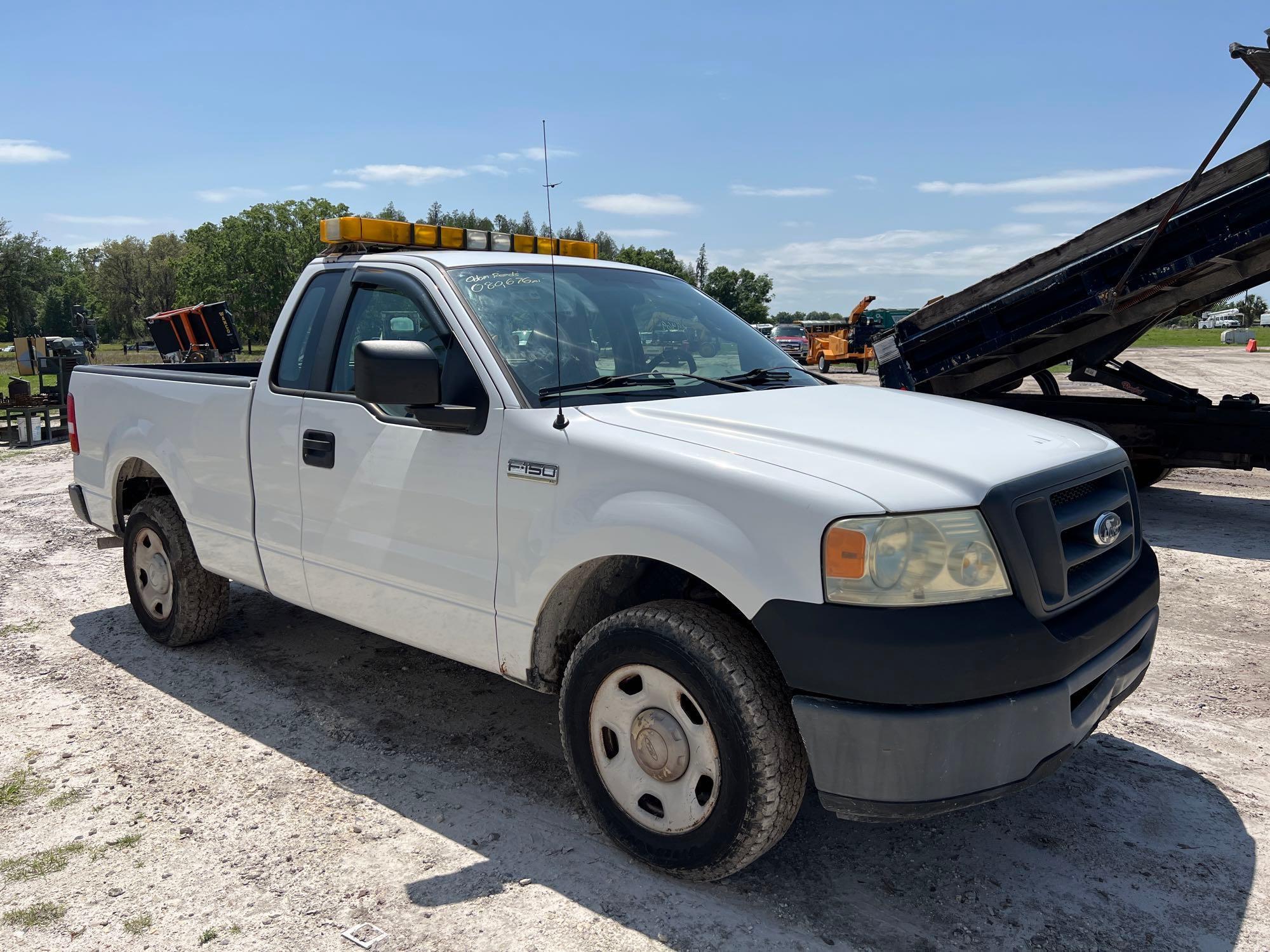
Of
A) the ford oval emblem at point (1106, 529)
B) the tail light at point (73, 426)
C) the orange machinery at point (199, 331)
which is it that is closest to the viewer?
the ford oval emblem at point (1106, 529)

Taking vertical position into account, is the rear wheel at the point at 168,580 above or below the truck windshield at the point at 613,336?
below

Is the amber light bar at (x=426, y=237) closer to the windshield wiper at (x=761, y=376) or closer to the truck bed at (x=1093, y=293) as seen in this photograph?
the windshield wiper at (x=761, y=376)

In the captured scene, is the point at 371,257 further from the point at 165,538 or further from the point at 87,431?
the point at 87,431

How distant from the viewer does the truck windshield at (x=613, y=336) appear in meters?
3.47

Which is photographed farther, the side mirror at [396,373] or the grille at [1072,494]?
the side mirror at [396,373]

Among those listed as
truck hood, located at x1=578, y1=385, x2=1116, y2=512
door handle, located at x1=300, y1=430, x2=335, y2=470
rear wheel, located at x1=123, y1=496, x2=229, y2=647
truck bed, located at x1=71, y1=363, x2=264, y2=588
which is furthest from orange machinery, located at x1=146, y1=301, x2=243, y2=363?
truck hood, located at x1=578, y1=385, x2=1116, y2=512

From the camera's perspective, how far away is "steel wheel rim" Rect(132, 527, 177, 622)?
16.9 ft

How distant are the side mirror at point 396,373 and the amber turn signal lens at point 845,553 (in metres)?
1.47

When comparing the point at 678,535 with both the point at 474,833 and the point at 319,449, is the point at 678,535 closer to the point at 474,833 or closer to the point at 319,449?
the point at 474,833

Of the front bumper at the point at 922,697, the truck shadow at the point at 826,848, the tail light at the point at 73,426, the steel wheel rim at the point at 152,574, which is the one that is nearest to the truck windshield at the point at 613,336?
the front bumper at the point at 922,697

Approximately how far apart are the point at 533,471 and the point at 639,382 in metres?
0.60

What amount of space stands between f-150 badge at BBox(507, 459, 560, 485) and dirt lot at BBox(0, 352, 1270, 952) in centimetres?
122

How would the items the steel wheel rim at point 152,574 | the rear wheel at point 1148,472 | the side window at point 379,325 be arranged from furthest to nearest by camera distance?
the rear wheel at point 1148,472 < the steel wheel rim at point 152,574 < the side window at point 379,325

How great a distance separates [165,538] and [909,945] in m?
4.10
